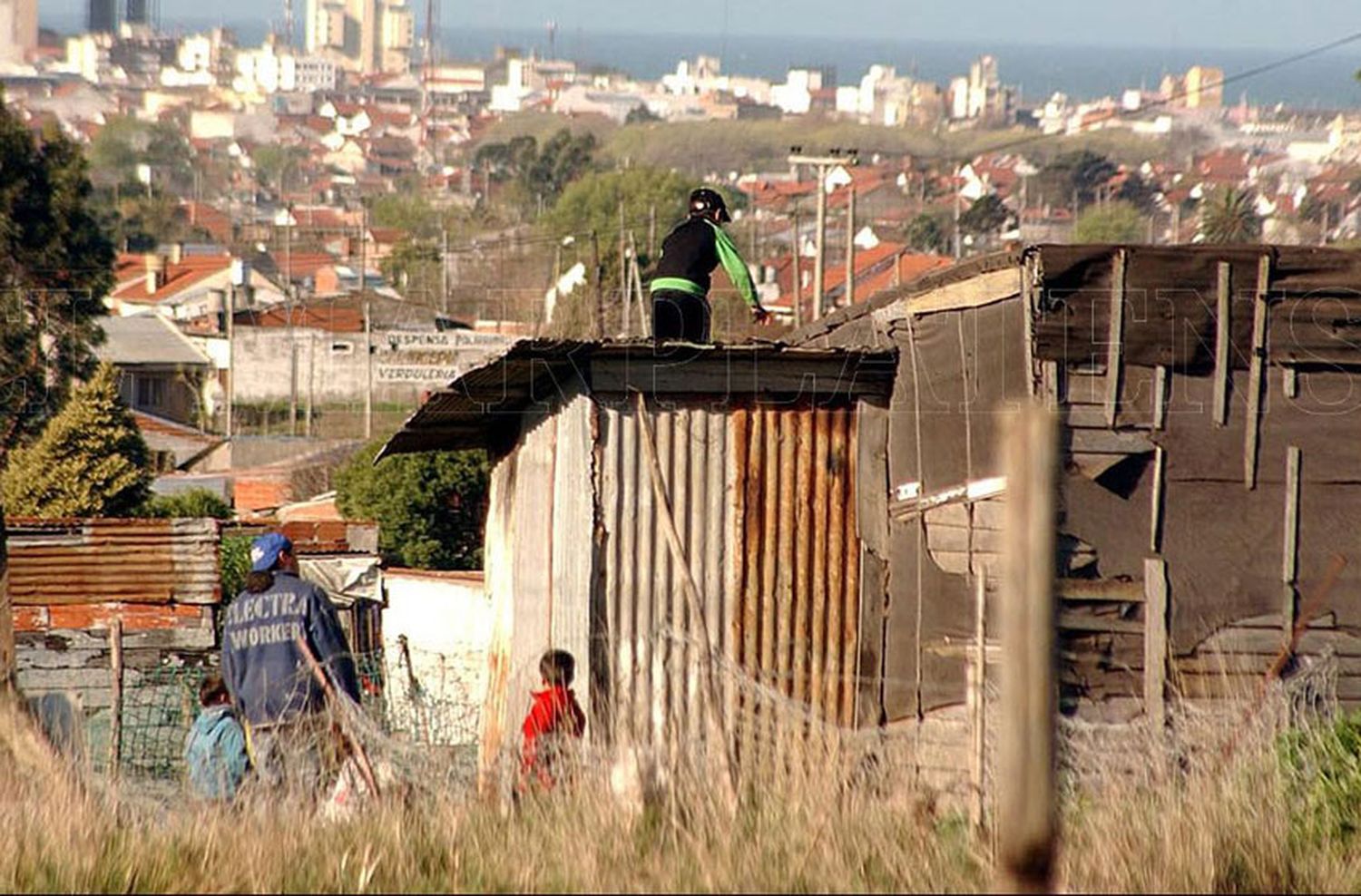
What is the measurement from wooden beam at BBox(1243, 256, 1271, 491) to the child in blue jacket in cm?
472

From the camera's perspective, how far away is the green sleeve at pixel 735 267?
11.3m

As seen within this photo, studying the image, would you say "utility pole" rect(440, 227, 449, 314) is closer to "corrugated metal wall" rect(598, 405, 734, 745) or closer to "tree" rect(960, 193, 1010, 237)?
"tree" rect(960, 193, 1010, 237)

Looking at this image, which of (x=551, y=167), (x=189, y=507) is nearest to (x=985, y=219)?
(x=551, y=167)

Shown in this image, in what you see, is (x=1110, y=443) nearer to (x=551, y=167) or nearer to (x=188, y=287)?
(x=188, y=287)

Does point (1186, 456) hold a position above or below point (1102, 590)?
above

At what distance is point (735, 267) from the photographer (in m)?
11.4

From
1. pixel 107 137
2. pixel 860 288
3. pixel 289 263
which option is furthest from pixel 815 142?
pixel 860 288

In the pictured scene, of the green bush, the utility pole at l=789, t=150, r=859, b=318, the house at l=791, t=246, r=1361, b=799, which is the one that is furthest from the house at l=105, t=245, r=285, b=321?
the green bush

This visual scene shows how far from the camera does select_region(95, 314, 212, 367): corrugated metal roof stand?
57.1m

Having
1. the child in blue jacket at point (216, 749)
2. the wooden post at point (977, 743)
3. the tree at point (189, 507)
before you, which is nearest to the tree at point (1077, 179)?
the tree at point (189, 507)

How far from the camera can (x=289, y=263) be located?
90.2 meters

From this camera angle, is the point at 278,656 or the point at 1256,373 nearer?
the point at 278,656

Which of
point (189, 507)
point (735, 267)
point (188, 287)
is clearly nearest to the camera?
point (735, 267)

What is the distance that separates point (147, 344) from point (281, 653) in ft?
174
